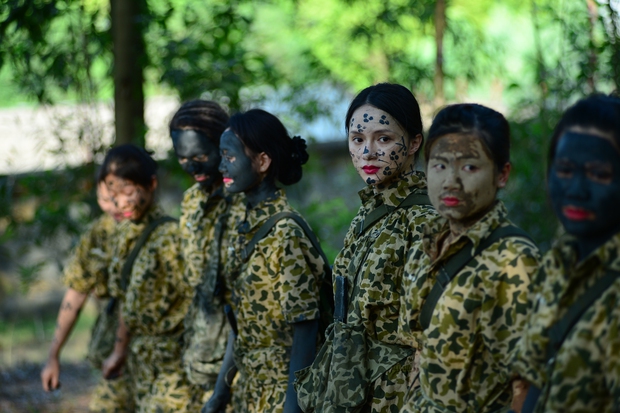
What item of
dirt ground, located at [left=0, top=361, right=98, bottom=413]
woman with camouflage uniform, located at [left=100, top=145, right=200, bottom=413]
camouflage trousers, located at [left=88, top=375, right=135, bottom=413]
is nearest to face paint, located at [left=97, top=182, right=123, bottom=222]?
woman with camouflage uniform, located at [left=100, top=145, right=200, bottom=413]

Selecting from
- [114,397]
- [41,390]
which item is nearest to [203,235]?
[114,397]

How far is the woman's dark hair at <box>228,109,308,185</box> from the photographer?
163 inches

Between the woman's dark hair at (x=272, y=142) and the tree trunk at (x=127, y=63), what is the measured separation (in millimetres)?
3311

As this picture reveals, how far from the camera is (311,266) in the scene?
12.9 ft

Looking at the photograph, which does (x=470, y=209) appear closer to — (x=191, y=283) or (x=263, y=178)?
(x=263, y=178)

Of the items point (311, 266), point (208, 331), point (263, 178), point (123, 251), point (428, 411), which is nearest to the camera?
point (428, 411)

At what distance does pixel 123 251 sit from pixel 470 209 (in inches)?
124

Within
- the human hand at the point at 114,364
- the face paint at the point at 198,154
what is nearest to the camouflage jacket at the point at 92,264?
the human hand at the point at 114,364

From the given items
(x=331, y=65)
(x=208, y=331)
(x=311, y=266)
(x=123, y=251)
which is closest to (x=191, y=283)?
(x=208, y=331)

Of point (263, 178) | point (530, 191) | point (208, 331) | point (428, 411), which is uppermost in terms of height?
→ point (530, 191)

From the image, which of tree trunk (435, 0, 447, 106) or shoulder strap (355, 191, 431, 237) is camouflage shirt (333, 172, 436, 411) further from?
tree trunk (435, 0, 447, 106)

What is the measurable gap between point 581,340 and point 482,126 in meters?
0.87

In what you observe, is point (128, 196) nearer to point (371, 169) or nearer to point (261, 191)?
point (261, 191)

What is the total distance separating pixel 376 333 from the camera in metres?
3.34
